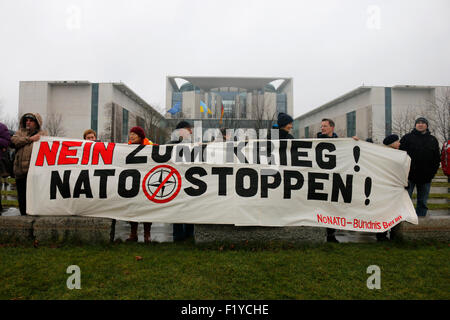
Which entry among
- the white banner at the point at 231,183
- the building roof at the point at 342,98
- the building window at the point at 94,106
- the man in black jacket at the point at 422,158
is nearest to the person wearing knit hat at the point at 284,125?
the white banner at the point at 231,183

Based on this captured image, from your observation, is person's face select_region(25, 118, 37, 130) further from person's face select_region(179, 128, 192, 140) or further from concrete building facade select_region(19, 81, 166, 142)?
concrete building facade select_region(19, 81, 166, 142)

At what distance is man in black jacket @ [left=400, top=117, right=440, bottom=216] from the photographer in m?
4.91

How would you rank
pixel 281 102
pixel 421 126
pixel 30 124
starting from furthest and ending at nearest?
1. pixel 281 102
2. pixel 421 126
3. pixel 30 124

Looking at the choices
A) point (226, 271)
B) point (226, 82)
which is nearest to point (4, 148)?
point (226, 271)

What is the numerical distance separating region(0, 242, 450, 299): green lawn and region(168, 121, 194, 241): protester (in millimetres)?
413

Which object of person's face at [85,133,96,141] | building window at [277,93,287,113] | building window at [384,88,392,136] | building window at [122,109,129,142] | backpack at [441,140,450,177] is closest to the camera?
backpack at [441,140,450,177]

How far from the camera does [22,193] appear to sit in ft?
15.4

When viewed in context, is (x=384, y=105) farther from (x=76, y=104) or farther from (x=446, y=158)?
(x=76, y=104)

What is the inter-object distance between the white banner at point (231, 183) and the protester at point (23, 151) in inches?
4.6

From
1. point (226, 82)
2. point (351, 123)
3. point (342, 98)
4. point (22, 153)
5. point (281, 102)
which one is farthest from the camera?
point (281, 102)

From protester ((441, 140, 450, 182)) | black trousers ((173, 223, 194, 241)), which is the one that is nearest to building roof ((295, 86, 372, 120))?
protester ((441, 140, 450, 182))

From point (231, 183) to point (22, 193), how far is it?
141 inches
